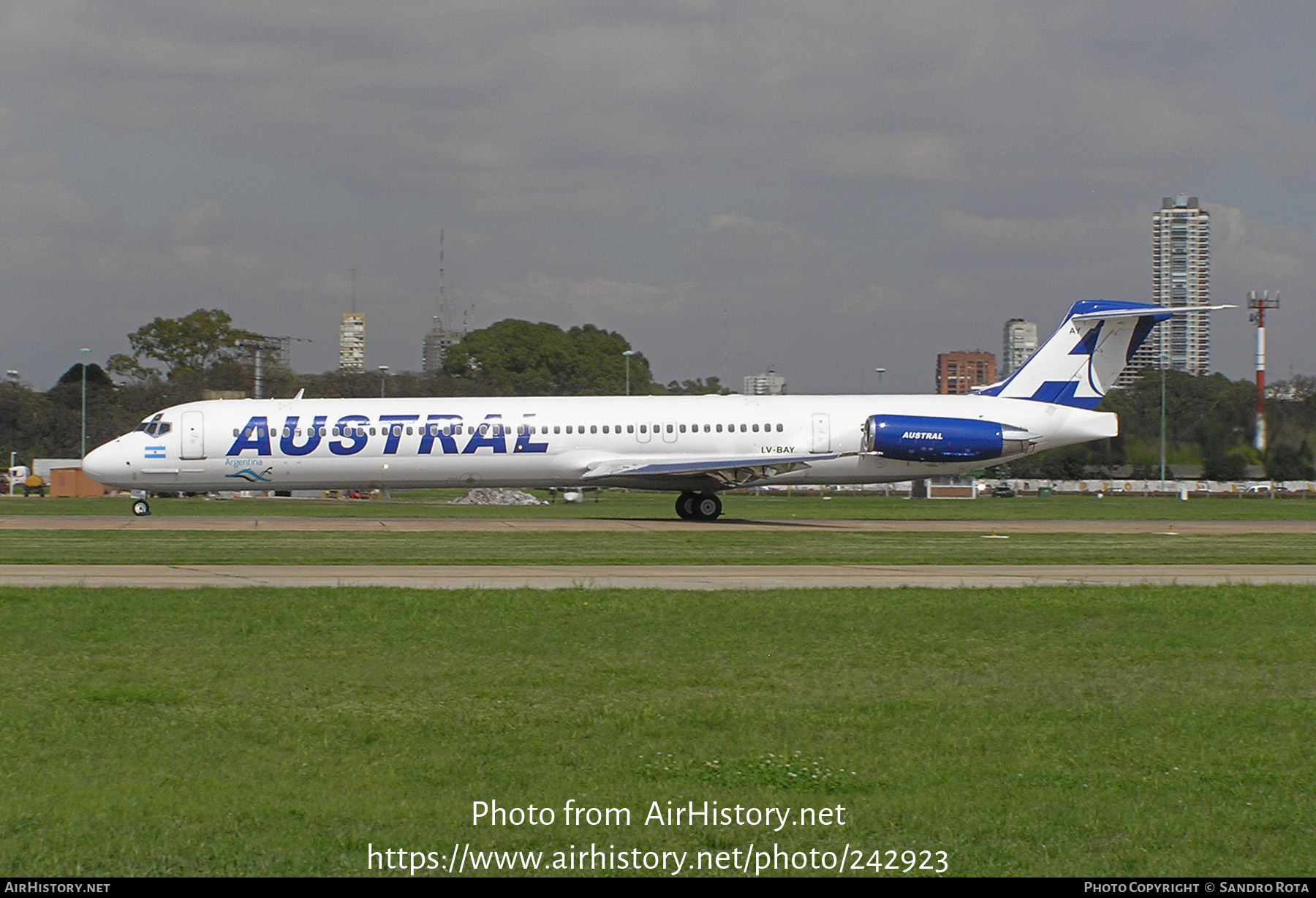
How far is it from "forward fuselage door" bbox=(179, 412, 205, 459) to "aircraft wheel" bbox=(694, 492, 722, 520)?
535 inches

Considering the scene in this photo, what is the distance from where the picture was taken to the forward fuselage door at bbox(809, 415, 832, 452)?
1388 inches

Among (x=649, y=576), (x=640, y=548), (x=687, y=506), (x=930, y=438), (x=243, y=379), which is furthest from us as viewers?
(x=243, y=379)

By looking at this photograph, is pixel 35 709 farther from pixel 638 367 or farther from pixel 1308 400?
pixel 638 367

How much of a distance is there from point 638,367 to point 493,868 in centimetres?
10122

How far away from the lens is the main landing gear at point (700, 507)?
36250 mm

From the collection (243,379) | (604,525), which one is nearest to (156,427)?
(604,525)

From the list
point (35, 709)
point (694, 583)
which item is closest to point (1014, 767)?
point (35, 709)

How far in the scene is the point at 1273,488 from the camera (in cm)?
6144

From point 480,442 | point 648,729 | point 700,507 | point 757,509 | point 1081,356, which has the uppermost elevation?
point 1081,356

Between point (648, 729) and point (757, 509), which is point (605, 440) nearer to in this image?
point (757, 509)

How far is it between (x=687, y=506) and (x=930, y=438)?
7032mm

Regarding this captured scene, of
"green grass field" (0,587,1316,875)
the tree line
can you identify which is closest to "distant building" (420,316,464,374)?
the tree line

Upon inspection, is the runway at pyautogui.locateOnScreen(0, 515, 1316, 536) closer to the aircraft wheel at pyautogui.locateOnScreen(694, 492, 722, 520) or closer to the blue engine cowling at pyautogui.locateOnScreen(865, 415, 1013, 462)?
the aircraft wheel at pyautogui.locateOnScreen(694, 492, 722, 520)

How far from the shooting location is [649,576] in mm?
19453
